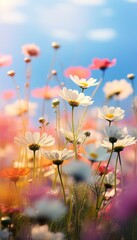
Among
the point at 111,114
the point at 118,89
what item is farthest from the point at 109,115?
the point at 118,89

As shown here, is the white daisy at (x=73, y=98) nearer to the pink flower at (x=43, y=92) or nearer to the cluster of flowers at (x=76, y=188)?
the cluster of flowers at (x=76, y=188)

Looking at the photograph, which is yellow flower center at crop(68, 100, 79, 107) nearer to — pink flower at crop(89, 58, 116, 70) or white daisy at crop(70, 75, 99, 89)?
white daisy at crop(70, 75, 99, 89)

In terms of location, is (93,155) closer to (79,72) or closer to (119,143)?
(119,143)

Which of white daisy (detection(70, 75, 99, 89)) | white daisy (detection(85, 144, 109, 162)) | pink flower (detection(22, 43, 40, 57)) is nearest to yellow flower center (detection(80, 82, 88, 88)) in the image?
white daisy (detection(70, 75, 99, 89))

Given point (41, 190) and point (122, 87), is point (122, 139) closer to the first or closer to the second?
point (41, 190)

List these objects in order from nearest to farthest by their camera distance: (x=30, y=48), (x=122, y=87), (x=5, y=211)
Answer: (x=5, y=211) < (x=122, y=87) < (x=30, y=48)

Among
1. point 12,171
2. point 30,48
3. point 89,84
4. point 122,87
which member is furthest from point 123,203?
point 30,48

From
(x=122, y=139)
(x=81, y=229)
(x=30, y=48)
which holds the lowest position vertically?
(x=81, y=229)
